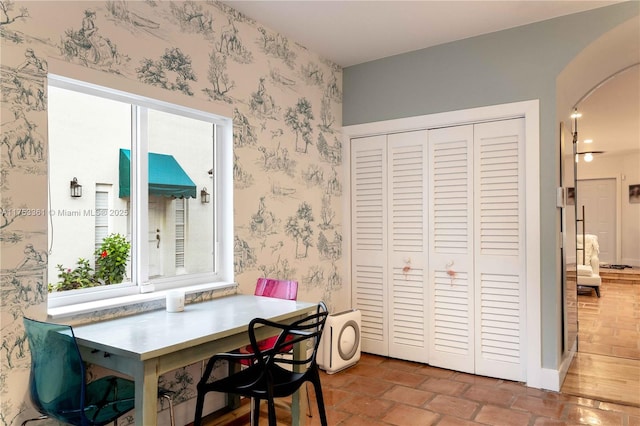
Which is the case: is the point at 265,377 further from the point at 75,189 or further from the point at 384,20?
the point at 384,20

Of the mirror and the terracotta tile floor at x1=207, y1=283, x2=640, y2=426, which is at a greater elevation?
the mirror

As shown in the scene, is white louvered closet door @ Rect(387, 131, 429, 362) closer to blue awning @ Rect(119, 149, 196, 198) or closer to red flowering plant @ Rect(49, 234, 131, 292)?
blue awning @ Rect(119, 149, 196, 198)

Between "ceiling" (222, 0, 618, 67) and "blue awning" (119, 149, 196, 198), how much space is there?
1.13m

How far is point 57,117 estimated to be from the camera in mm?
2143

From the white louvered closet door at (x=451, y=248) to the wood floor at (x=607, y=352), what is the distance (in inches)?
31.0

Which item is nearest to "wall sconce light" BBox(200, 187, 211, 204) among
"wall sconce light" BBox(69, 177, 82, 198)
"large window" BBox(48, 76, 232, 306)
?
"large window" BBox(48, 76, 232, 306)

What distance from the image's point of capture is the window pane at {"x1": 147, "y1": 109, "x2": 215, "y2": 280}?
2627 mm

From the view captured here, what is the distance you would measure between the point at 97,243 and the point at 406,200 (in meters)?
2.42

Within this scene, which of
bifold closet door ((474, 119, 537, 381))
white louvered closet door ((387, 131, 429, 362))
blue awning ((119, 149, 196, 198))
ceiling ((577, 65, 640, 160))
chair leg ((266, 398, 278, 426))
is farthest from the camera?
ceiling ((577, 65, 640, 160))

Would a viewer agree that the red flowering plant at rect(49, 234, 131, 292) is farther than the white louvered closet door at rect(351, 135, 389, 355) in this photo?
No

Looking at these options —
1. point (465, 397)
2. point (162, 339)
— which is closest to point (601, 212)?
point (465, 397)

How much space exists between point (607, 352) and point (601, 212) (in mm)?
6710

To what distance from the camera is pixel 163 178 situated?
8.81 feet

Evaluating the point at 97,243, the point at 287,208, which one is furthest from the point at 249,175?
the point at 97,243
